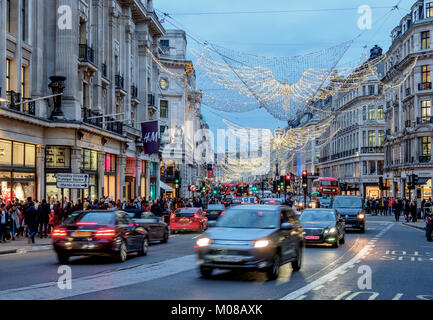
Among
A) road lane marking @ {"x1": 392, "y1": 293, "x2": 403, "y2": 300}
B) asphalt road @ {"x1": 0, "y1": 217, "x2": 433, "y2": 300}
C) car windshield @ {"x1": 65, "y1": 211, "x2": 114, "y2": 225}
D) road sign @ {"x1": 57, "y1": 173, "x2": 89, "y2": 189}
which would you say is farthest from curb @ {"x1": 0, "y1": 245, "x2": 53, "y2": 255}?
road lane marking @ {"x1": 392, "y1": 293, "x2": 403, "y2": 300}

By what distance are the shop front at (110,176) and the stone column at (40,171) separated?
32.0 feet

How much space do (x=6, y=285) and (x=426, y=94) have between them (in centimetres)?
6120

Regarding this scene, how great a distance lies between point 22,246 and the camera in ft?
75.5

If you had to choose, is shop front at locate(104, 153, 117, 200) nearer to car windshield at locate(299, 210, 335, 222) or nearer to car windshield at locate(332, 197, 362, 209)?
car windshield at locate(332, 197, 362, 209)

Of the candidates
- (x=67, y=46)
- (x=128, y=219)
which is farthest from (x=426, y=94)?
(x=128, y=219)

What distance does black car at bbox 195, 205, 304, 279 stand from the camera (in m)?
13.0

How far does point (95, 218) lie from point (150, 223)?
276 inches

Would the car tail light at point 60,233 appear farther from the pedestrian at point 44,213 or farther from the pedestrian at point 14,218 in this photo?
the pedestrian at point 44,213

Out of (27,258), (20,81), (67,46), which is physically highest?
(67,46)

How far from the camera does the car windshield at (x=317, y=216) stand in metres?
24.0

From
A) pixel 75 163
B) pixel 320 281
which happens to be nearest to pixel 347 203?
pixel 75 163

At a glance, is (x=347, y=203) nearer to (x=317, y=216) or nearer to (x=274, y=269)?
(x=317, y=216)

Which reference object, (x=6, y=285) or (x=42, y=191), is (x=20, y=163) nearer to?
(x=42, y=191)
